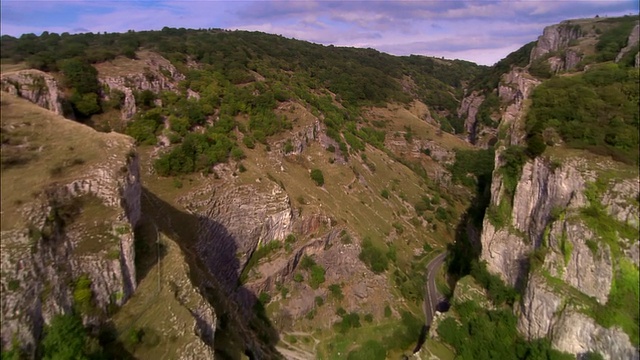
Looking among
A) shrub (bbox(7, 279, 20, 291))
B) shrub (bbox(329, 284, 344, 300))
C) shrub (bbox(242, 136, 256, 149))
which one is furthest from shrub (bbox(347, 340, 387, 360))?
shrub (bbox(7, 279, 20, 291))

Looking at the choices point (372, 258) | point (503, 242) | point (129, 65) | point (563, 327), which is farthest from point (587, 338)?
point (129, 65)

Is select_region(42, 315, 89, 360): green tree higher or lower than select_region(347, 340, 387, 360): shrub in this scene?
higher

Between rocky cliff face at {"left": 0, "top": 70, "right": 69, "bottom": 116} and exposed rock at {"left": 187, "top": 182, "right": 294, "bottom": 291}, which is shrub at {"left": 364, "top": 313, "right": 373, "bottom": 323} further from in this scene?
rocky cliff face at {"left": 0, "top": 70, "right": 69, "bottom": 116}

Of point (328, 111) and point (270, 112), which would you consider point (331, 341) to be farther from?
point (328, 111)

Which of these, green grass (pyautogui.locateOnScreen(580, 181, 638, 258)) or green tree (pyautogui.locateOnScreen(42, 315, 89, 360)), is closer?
green tree (pyautogui.locateOnScreen(42, 315, 89, 360))

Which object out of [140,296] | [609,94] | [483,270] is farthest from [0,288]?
[609,94]

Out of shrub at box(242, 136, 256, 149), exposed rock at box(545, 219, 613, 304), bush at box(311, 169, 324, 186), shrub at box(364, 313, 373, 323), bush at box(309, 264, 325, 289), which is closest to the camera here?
exposed rock at box(545, 219, 613, 304)
